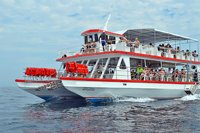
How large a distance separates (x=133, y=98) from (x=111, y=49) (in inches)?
143

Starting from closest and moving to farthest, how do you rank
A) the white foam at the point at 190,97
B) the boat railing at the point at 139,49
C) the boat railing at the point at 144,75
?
the boat railing at the point at 144,75, the boat railing at the point at 139,49, the white foam at the point at 190,97

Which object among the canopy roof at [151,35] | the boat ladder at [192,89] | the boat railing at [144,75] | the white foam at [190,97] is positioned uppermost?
the canopy roof at [151,35]

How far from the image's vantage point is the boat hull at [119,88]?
56.1 ft

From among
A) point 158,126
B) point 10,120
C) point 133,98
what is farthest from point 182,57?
point 10,120

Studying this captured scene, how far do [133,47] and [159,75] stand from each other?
3.14 meters

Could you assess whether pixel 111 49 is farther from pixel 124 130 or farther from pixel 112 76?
pixel 124 130

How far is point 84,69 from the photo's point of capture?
17859 mm

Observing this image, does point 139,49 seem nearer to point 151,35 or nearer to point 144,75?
point 144,75

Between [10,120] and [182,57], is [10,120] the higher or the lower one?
the lower one

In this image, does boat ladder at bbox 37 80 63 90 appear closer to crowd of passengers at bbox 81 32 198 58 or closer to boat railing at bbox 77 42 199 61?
boat railing at bbox 77 42 199 61

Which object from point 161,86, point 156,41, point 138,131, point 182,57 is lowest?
point 138,131

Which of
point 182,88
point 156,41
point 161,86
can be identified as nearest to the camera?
point 161,86

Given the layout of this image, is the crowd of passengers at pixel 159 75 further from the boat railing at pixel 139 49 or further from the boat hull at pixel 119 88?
the boat railing at pixel 139 49

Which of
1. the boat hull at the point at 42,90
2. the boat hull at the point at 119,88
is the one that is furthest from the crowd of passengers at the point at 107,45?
the boat hull at the point at 42,90
